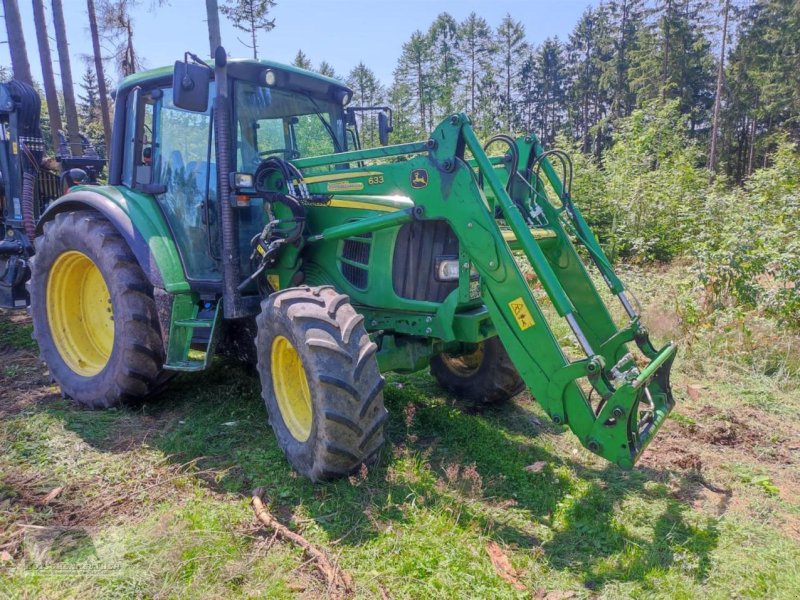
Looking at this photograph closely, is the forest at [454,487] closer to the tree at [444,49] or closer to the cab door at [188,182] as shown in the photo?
the cab door at [188,182]

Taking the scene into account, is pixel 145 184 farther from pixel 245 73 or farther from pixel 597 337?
pixel 597 337

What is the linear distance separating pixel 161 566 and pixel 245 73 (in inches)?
124

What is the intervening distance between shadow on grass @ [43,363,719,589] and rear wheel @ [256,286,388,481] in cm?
20

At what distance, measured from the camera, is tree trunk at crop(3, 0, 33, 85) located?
1138cm

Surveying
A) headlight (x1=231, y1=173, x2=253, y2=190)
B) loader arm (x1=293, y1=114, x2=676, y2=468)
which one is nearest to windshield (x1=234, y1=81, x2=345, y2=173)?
headlight (x1=231, y1=173, x2=253, y2=190)

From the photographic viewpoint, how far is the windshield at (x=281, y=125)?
13.7 feet

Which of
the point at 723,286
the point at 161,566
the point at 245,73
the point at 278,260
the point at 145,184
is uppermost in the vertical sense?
the point at 245,73

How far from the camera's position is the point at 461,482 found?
3.50m

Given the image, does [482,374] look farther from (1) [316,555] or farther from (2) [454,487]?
A: (1) [316,555]

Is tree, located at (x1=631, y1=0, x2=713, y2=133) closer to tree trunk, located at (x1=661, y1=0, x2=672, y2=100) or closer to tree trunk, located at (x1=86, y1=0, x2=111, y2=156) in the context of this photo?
tree trunk, located at (x1=661, y1=0, x2=672, y2=100)

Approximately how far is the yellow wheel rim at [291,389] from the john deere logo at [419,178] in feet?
4.10

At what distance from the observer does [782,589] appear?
101 inches

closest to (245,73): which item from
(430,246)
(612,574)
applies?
(430,246)

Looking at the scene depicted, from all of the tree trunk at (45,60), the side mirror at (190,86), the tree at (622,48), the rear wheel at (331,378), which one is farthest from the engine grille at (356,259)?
the tree at (622,48)
